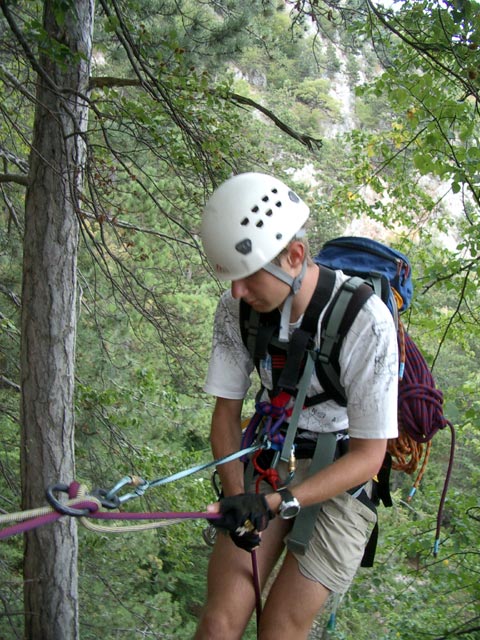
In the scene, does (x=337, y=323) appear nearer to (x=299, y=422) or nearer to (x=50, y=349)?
(x=299, y=422)

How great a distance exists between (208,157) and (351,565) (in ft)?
7.43

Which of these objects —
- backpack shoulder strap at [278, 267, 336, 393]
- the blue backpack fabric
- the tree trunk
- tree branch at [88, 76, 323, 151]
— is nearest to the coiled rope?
the blue backpack fabric

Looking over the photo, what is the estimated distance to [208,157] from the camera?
3533 mm

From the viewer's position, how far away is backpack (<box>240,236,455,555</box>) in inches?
77.9

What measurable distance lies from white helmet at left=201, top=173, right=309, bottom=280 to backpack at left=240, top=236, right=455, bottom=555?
19 cm

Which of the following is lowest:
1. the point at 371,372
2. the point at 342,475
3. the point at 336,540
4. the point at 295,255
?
the point at 336,540

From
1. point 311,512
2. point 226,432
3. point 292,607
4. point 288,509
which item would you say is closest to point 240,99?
point 226,432

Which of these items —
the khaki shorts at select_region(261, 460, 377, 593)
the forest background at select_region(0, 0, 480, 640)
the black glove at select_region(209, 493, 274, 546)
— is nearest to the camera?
the black glove at select_region(209, 493, 274, 546)

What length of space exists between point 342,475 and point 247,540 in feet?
1.17

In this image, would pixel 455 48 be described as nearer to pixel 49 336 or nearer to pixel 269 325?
pixel 269 325

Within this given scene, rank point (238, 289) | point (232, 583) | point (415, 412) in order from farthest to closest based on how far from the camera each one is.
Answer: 1. point (415, 412)
2. point (232, 583)
3. point (238, 289)

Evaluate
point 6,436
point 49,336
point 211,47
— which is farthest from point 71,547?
point 211,47

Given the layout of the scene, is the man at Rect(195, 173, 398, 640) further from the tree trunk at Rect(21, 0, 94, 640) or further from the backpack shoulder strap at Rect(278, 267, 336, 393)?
the tree trunk at Rect(21, 0, 94, 640)

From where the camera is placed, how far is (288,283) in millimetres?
2006
